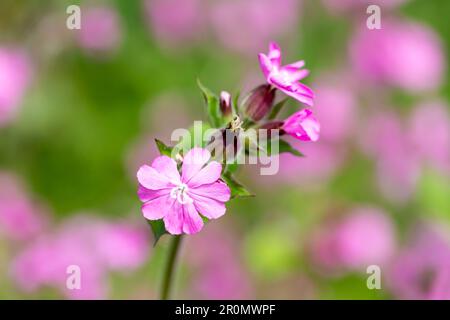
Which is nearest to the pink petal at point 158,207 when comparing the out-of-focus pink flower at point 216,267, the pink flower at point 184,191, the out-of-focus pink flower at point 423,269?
the pink flower at point 184,191

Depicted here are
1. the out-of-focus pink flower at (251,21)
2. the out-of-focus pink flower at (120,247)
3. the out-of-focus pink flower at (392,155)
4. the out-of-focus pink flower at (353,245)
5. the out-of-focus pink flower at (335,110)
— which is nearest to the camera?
the out-of-focus pink flower at (120,247)

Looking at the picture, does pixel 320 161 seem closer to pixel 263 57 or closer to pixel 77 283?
pixel 77 283

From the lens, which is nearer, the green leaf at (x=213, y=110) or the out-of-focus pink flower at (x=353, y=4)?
the green leaf at (x=213, y=110)

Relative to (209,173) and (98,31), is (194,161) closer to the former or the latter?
(209,173)

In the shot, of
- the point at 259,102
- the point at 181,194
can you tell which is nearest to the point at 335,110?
the point at 259,102

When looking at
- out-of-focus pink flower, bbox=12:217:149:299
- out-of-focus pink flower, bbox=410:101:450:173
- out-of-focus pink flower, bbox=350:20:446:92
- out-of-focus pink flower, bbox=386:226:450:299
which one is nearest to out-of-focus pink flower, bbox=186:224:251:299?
out-of-focus pink flower, bbox=12:217:149:299

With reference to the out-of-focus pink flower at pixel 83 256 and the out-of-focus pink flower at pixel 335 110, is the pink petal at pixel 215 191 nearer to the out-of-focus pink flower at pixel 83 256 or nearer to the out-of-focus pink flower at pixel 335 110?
the out-of-focus pink flower at pixel 83 256

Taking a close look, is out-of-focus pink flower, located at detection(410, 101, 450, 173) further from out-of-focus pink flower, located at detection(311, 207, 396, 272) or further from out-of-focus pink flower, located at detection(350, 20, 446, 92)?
out-of-focus pink flower, located at detection(311, 207, 396, 272)
